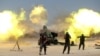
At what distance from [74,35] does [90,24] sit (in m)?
2.31

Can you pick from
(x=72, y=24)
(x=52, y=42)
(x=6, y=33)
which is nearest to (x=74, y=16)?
(x=72, y=24)

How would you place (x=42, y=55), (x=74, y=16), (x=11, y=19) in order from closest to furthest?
1. (x=42, y=55)
2. (x=11, y=19)
3. (x=74, y=16)

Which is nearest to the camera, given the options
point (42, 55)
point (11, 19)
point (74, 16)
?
point (42, 55)

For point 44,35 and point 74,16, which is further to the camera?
point 74,16

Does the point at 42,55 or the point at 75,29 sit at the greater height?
the point at 75,29

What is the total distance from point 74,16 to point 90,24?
2131 mm

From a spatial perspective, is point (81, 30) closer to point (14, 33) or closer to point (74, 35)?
point (74, 35)

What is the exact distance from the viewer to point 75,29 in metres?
52.2

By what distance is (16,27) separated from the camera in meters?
49.2

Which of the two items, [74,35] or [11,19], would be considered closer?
[11,19]

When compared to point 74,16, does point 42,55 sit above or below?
below

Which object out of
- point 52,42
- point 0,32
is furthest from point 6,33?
point 52,42

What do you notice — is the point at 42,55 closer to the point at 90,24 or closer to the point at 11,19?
the point at 11,19

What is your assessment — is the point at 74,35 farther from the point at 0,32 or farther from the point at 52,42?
the point at 0,32
